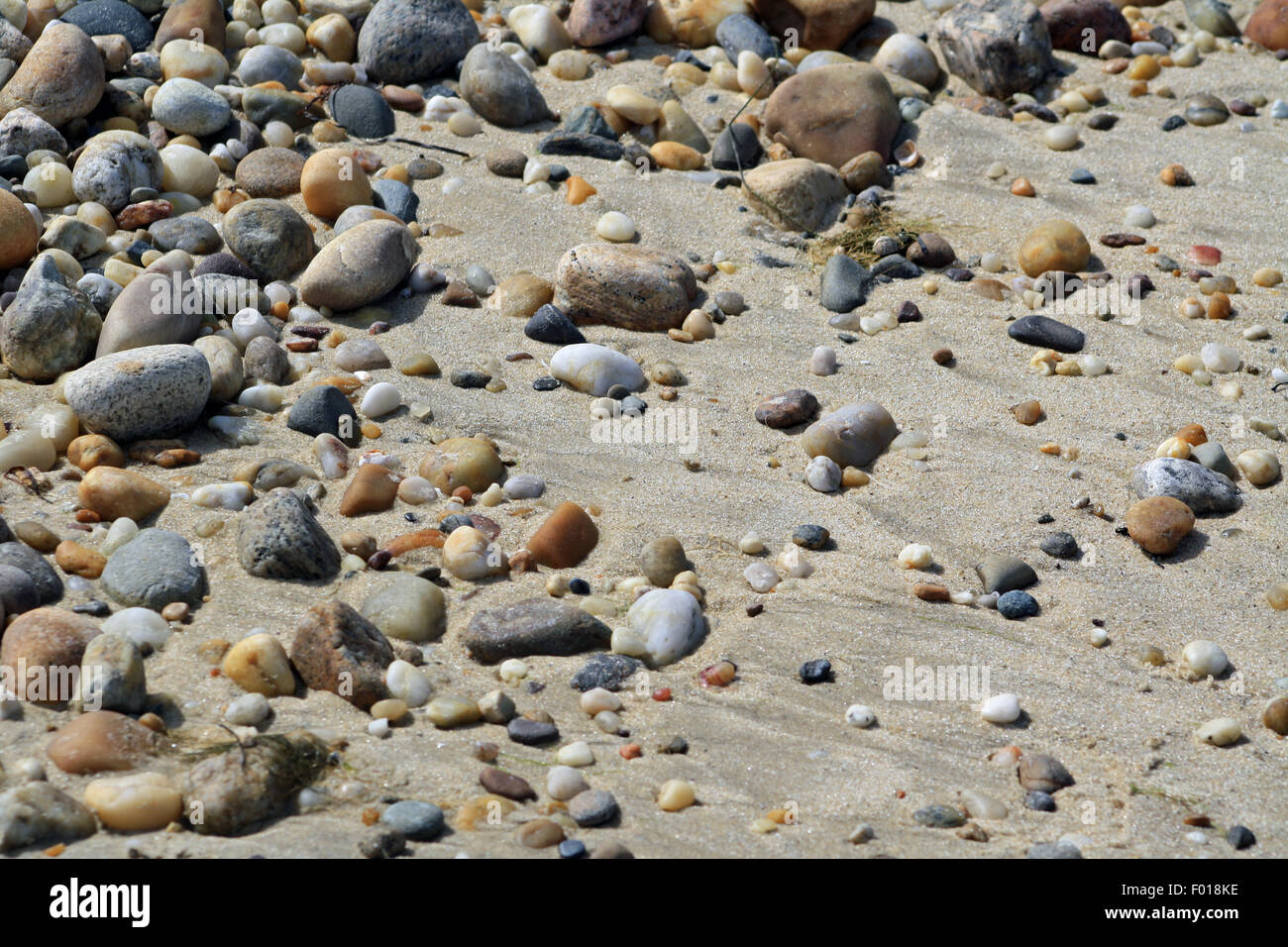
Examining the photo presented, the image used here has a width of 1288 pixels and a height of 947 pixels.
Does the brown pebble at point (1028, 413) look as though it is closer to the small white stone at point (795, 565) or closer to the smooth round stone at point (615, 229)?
the small white stone at point (795, 565)

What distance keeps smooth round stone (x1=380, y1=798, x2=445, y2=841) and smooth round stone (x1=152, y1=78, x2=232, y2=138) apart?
3866 millimetres

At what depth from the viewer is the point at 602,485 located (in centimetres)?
375

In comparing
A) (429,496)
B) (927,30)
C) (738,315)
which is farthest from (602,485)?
(927,30)

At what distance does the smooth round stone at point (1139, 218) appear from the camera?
5.01 m

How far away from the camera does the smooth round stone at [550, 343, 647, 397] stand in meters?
4.20

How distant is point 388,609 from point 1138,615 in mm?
2113

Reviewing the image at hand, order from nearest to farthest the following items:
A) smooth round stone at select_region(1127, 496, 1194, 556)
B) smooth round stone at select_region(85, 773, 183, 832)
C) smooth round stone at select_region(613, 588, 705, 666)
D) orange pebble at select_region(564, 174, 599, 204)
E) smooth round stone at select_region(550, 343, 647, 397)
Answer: smooth round stone at select_region(85, 773, 183, 832) < smooth round stone at select_region(613, 588, 705, 666) < smooth round stone at select_region(1127, 496, 1194, 556) < smooth round stone at select_region(550, 343, 647, 397) < orange pebble at select_region(564, 174, 599, 204)

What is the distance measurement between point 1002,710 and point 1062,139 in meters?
3.49

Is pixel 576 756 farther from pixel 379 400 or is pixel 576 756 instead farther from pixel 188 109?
pixel 188 109

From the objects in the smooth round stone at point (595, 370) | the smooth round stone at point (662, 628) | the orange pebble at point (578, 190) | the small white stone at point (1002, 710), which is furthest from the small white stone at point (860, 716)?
the orange pebble at point (578, 190)

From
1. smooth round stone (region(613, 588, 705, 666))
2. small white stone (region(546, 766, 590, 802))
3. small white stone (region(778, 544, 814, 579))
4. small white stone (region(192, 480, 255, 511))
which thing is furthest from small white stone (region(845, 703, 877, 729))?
small white stone (region(192, 480, 255, 511))

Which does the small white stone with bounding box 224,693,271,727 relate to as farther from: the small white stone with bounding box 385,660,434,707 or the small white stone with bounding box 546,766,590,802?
the small white stone with bounding box 546,766,590,802

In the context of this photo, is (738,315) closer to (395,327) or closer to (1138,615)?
(395,327)

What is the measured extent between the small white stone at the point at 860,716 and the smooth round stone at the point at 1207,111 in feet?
13.3
